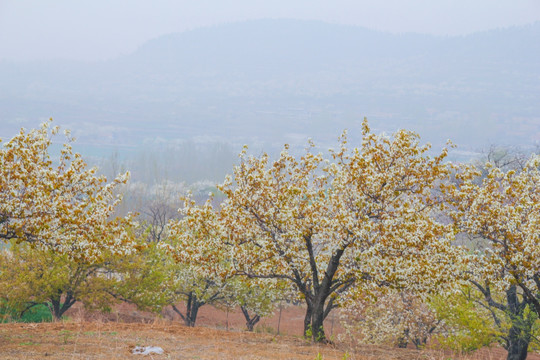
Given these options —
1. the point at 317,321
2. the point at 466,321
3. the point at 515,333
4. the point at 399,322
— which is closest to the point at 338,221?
the point at 317,321

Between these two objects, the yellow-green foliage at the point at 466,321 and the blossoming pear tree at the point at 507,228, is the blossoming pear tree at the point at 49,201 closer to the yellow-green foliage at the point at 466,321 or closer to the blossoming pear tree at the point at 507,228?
the blossoming pear tree at the point at 507,228

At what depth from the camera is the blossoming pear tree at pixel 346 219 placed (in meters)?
17.7

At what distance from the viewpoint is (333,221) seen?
56.7 ft

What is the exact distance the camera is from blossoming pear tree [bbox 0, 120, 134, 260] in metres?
14.3

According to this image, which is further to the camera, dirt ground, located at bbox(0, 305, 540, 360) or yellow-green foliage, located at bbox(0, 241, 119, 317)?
yellow-green foliage, located at bbox(0, 241, 119, 317)

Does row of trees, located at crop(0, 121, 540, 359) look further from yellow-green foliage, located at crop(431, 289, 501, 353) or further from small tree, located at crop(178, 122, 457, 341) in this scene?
yellow-green foliage, located at crop(431, 289, 501, 353)

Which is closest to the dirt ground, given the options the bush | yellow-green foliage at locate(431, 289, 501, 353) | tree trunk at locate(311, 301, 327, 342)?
tree trunk at locate(311, 301, 327, 342)

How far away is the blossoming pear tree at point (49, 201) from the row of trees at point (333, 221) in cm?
5

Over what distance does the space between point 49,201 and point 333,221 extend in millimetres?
10110

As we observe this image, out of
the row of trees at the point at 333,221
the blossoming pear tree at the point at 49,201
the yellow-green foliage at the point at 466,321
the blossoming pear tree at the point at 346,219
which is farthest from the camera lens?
the yellow-green foliage at the point at 466,321

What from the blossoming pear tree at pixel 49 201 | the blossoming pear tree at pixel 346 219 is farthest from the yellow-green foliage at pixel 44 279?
the blossoming pear tree at pixel 346 219

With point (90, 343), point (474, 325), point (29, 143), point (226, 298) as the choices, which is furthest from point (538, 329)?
point (226, 298)

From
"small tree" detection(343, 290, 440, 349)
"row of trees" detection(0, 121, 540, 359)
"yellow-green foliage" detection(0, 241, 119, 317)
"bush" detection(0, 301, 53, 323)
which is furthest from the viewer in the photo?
"small tree" detection(343, 290, 440, 349)

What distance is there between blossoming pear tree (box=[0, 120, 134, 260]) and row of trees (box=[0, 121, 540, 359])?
1.9 inches
